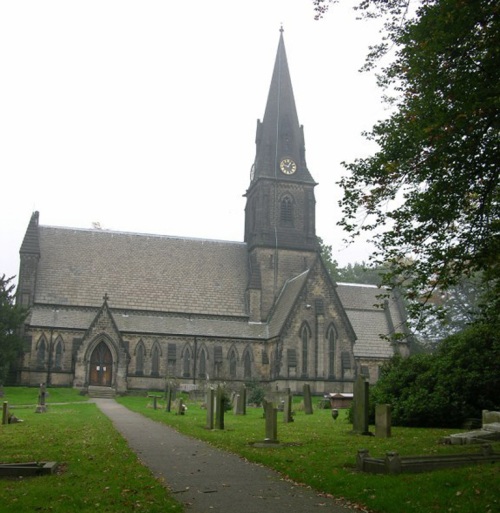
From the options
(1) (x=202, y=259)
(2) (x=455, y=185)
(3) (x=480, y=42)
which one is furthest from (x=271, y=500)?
(1) (x=202, y=259)

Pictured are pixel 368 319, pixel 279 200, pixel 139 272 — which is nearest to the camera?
pixel 139 272

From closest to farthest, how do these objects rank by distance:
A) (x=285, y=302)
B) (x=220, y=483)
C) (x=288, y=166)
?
(x=220, y=483), (x=285, y=302), (x=288, y=166)

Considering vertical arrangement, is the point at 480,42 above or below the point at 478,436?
above

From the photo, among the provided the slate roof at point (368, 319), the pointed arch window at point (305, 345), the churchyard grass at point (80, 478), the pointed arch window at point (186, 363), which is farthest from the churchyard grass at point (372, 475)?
the slate roof at point (368, 319)

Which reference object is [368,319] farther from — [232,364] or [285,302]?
[232,364]

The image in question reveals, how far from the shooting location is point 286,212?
189 ft

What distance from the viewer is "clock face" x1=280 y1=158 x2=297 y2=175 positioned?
191 ft

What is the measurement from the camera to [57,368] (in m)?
49.0

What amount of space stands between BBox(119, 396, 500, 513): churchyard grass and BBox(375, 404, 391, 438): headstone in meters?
0.22

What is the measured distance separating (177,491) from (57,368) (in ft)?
136

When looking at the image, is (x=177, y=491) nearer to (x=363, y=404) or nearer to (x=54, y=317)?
(x=363, y=404)

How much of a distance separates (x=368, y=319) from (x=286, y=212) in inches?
471

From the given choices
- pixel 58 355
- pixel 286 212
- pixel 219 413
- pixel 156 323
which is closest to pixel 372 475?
pixel 219 413

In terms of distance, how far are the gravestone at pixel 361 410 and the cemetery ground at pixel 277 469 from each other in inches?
17.5
